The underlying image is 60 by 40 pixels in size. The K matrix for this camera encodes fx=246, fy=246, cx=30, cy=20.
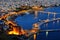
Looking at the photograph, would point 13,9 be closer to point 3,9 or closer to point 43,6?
point 3,9

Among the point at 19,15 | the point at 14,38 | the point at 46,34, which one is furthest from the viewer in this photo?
the point at 19,15

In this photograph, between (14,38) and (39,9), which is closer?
(14,38)

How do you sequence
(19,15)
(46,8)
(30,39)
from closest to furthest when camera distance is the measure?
(30,39)
(19,15)
(46,8)

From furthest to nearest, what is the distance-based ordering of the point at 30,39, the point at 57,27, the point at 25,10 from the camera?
the point at 25,10
the point at 57,27
the point at 30,39

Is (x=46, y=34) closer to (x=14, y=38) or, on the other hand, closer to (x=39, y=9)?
(x=14, y=38)

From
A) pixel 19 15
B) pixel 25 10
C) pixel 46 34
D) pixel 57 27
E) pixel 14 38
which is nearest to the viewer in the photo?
pixel 14 38

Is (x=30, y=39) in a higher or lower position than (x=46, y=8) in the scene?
higher

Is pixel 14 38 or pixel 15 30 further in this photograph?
pixel 15 30

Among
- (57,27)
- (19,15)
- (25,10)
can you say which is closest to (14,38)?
(57,27)

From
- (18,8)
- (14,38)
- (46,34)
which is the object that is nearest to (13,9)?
(18,8)
